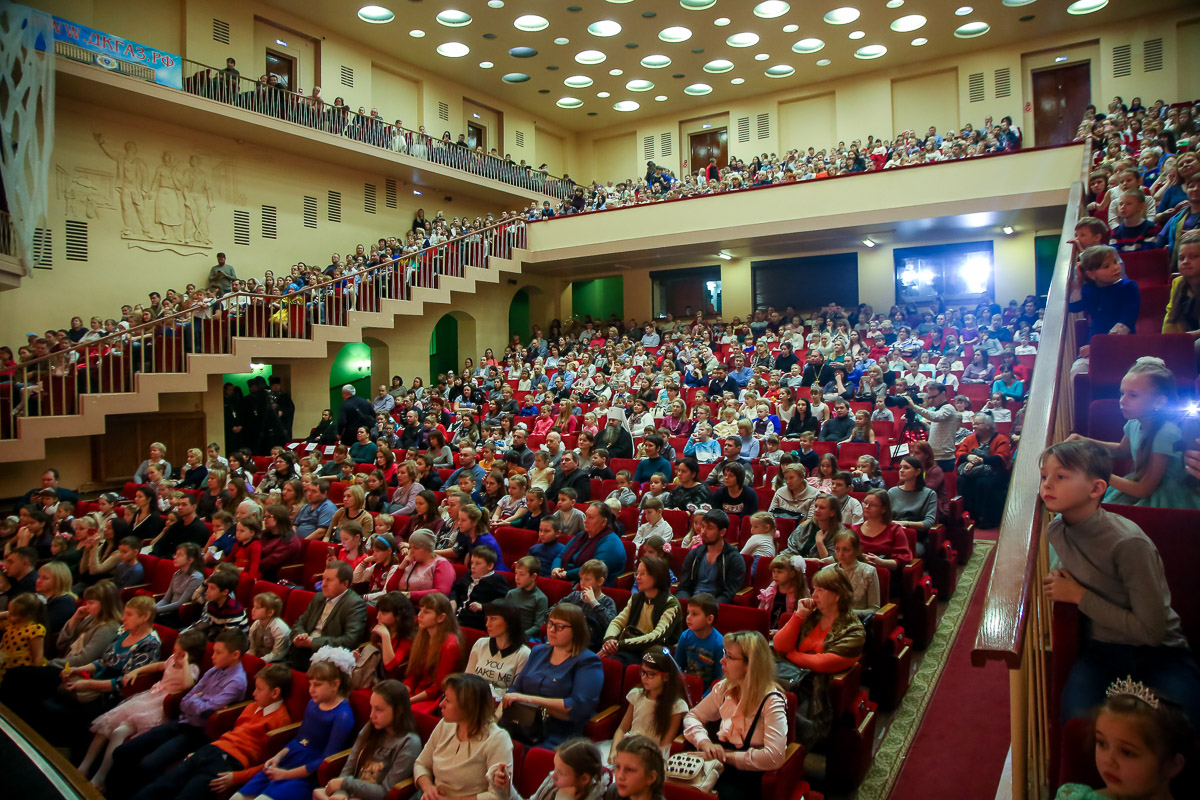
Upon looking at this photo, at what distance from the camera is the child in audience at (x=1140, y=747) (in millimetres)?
1417

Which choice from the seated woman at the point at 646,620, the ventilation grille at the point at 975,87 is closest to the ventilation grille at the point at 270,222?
the seated woman at the point at 646,620

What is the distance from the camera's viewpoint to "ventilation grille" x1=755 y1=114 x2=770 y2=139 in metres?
16.5

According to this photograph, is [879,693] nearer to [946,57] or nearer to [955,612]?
[955,612]

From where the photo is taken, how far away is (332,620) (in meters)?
4.08

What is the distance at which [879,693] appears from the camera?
3617 mm

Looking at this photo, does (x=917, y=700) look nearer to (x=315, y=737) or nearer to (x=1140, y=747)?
(x=1140, y=747)

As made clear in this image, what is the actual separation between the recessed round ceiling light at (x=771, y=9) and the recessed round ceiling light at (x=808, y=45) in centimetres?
134

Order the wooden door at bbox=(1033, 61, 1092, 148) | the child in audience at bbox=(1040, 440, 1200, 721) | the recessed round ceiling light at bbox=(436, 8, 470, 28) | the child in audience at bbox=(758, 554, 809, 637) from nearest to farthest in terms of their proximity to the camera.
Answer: the child in audience at bbox=(1040, 440, 1200, 721)
the child in audience at bbox=(758, 554, 809, 637)
the recessed round ceiling light at bbox=(436, 8, 470, 28)
the wooden door at bbox=(1033, 61, 1092, 148)

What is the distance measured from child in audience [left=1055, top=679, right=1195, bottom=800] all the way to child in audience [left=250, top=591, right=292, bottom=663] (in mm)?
3785

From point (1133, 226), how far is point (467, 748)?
4.41 m

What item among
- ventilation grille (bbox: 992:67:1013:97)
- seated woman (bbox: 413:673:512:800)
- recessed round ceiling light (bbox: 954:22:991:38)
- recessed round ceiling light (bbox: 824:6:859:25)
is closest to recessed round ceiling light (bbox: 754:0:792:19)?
recessed round ceiling light (bbox: 824:6:859:25)

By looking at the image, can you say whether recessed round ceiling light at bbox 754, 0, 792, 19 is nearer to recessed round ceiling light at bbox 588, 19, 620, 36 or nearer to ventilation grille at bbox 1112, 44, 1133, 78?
recessed round ceiling light at bbox 588, 19, 620, 36

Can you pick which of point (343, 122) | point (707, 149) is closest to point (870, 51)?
point (707, 149)

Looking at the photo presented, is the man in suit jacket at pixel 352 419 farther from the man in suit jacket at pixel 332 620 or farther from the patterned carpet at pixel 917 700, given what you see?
the patterned carpet at pixel 917 700
